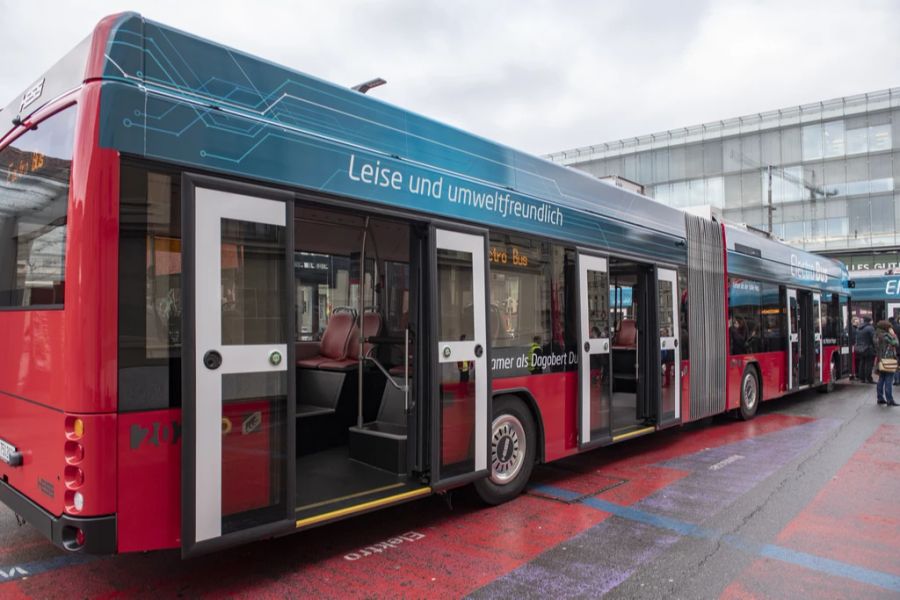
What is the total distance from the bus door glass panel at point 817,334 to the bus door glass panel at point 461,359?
35.4 feet

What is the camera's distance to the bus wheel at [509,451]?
5398 millimetres

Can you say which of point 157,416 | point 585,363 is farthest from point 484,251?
point 157,416

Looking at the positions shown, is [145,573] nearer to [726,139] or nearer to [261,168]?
[261,168]

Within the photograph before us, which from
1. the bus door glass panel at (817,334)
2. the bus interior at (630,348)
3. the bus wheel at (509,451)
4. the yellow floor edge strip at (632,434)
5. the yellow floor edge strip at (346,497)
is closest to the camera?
the yellow floor edge strip at (346,497)

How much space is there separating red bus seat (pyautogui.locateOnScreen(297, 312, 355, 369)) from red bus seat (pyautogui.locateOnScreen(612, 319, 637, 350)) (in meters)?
4.28

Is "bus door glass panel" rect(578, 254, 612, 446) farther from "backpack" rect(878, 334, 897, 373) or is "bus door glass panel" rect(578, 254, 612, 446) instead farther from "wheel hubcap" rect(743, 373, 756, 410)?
"backpack" rect(878, 334, 897, 373)

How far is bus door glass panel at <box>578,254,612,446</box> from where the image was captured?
6.31 m

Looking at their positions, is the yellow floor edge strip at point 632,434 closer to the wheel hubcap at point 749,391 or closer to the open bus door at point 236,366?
the wheel hubcap at point 749,391

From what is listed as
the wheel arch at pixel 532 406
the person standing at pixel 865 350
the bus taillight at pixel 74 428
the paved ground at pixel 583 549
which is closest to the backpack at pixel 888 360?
the person standing at pixel 865 350

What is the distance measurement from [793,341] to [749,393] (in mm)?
2252

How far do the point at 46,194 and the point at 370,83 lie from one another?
3.95 metres

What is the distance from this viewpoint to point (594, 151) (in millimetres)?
47062

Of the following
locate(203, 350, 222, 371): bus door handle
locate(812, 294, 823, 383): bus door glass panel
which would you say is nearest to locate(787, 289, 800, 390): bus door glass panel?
locate(812, 294, 823, 383): bus door glass panel

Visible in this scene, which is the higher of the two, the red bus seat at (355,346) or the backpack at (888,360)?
the red bus seat at (355,346)
